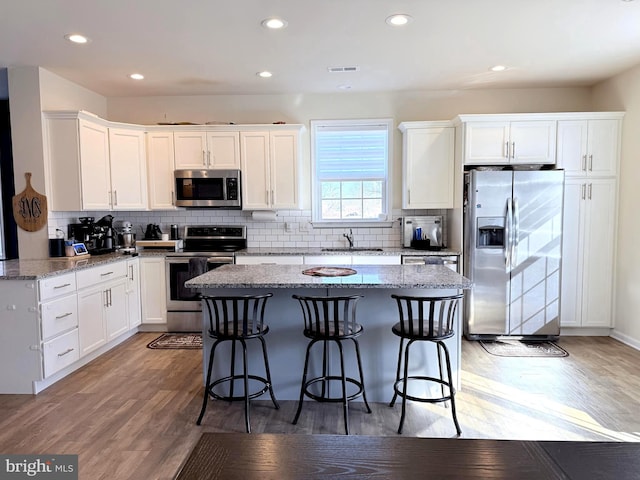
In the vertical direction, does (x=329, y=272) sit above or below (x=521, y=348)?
above

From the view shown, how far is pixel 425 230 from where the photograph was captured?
4.87 meters

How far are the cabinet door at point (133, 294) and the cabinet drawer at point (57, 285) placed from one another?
935mm

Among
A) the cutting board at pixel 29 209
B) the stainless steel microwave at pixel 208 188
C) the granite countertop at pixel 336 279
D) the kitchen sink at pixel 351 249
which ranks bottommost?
the granite countertop at pixel 336 279

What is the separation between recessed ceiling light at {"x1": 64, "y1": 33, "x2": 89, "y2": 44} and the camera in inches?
124

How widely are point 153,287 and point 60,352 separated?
137 centimetres

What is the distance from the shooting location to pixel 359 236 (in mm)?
5059

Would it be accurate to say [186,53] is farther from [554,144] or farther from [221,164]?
[554,144]

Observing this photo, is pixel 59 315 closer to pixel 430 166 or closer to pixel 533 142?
pixel 430 166

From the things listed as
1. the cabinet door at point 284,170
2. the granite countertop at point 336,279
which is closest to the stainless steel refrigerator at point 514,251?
the granite countertop at point 336,279

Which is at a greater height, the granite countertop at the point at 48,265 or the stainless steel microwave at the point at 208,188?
the stainless steel microwave at the point at 208,188

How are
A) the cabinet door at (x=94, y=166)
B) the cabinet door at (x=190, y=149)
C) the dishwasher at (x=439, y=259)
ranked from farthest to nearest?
the cabinet door at (x=190, y=149)
the dishwasher at (x=439, y=259)
the cabinet door at (x=94, y=166)

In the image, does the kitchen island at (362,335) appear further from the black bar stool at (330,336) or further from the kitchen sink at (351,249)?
the kitchen sink at (351,249)

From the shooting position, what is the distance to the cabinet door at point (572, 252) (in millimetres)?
4234

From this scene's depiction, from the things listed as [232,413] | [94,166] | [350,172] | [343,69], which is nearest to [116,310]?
[94,166]
